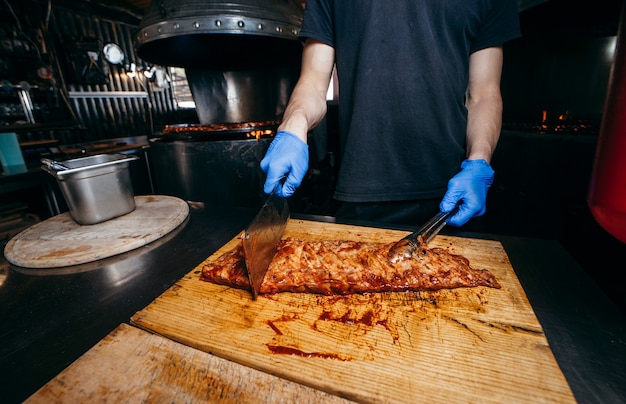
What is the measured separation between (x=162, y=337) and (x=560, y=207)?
4050 millimetres

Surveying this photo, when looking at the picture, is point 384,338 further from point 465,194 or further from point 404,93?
point 404,93

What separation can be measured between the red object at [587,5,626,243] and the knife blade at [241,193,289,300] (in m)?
1.25

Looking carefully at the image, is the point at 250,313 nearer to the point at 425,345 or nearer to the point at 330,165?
the point at 425,345

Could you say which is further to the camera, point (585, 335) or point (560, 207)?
point (560, 207)

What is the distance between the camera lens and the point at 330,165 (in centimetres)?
482

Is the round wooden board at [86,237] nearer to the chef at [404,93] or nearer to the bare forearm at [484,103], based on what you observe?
the chef at [404,93]

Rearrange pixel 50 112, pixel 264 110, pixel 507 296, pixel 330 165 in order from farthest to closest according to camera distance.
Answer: pixel 50 112 → pixel 330 165 → pixel 264 110 → pixel 507 296

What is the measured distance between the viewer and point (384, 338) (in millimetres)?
1006

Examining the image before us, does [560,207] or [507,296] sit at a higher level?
[507,296]

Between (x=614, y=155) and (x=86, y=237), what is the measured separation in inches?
93.7

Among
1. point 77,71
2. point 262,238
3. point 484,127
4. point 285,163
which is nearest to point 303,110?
point 285,163

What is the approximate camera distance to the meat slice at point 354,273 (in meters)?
1.24

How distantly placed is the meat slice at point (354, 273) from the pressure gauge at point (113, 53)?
7581 millimetres

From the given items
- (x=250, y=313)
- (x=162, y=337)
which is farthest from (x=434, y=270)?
(x=162, y=337)
